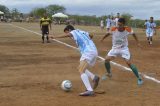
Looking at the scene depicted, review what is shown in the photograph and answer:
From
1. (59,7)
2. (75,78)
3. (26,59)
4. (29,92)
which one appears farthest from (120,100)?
(59,7)

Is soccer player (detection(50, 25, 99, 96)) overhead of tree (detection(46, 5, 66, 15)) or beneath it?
overhead

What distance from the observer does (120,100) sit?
10.1 metres

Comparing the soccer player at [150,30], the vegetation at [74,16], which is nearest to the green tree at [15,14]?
the vegetation at [74,16]

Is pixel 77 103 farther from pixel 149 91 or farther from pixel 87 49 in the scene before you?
pixel 149 91

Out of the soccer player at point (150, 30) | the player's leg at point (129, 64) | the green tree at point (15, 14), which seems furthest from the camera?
the green tree at point (15, 14)

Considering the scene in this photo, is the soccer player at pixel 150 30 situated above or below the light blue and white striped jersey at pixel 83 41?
below

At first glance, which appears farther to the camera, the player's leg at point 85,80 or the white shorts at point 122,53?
the white shorts at point 122,53

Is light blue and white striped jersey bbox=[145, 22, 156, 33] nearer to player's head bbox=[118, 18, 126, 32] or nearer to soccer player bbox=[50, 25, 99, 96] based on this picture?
player's head bbox=[118, 18, 126, 32]

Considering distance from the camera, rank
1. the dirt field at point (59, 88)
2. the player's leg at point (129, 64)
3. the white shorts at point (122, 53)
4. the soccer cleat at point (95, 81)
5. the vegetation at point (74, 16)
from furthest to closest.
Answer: the vegetation at point (74, 16)
the white shorts at point (122, 53)
the player's leg at point (129, 64)
the soccer cleat at point (95, 81)
the dirt field at point (59, 88)

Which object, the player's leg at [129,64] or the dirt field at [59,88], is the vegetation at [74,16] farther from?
the player's leg at [129,64]

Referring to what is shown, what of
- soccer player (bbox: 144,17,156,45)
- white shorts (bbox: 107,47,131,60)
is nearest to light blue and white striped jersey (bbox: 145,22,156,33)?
soccer player (bbox: 144,17,156,45)

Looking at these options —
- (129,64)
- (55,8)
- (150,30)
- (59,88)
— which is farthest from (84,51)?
(55,8)

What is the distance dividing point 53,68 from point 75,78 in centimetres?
237

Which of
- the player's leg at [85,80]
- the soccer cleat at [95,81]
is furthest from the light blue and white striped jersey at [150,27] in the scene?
the player's leg at [85,80]
